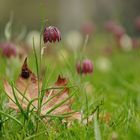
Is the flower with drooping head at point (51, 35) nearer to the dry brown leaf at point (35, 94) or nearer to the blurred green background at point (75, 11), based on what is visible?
the dry brown leaf at point (35, 94)

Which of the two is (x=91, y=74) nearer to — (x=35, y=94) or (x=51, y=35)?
(x=35, y=94)

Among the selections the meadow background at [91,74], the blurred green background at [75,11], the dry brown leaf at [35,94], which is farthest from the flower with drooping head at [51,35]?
the blurred green background at [75,11]

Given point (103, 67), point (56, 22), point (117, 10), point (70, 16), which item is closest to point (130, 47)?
point (103, 67)

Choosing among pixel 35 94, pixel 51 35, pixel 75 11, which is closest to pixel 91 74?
pixel 35 94

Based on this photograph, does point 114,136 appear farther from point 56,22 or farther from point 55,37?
point 56,22

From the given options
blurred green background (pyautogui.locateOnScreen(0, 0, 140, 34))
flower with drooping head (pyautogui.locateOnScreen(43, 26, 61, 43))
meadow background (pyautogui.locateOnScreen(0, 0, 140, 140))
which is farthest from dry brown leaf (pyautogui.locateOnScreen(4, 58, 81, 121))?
blurred green background (pyautogui.locateOnScreen(0, 0, 140, 34))

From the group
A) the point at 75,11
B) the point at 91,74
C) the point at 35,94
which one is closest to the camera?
the point at 35,94

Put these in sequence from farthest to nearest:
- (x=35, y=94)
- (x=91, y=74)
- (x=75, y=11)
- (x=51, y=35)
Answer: (x=75, y=11) → (x=91, y=74) → (x=35, y=94) → (x=51, y=35)

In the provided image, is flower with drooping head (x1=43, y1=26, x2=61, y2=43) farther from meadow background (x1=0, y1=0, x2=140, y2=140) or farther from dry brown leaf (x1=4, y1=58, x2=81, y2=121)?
dry brown leaf (x1=4, y1=58, x2=81, y2=121)
